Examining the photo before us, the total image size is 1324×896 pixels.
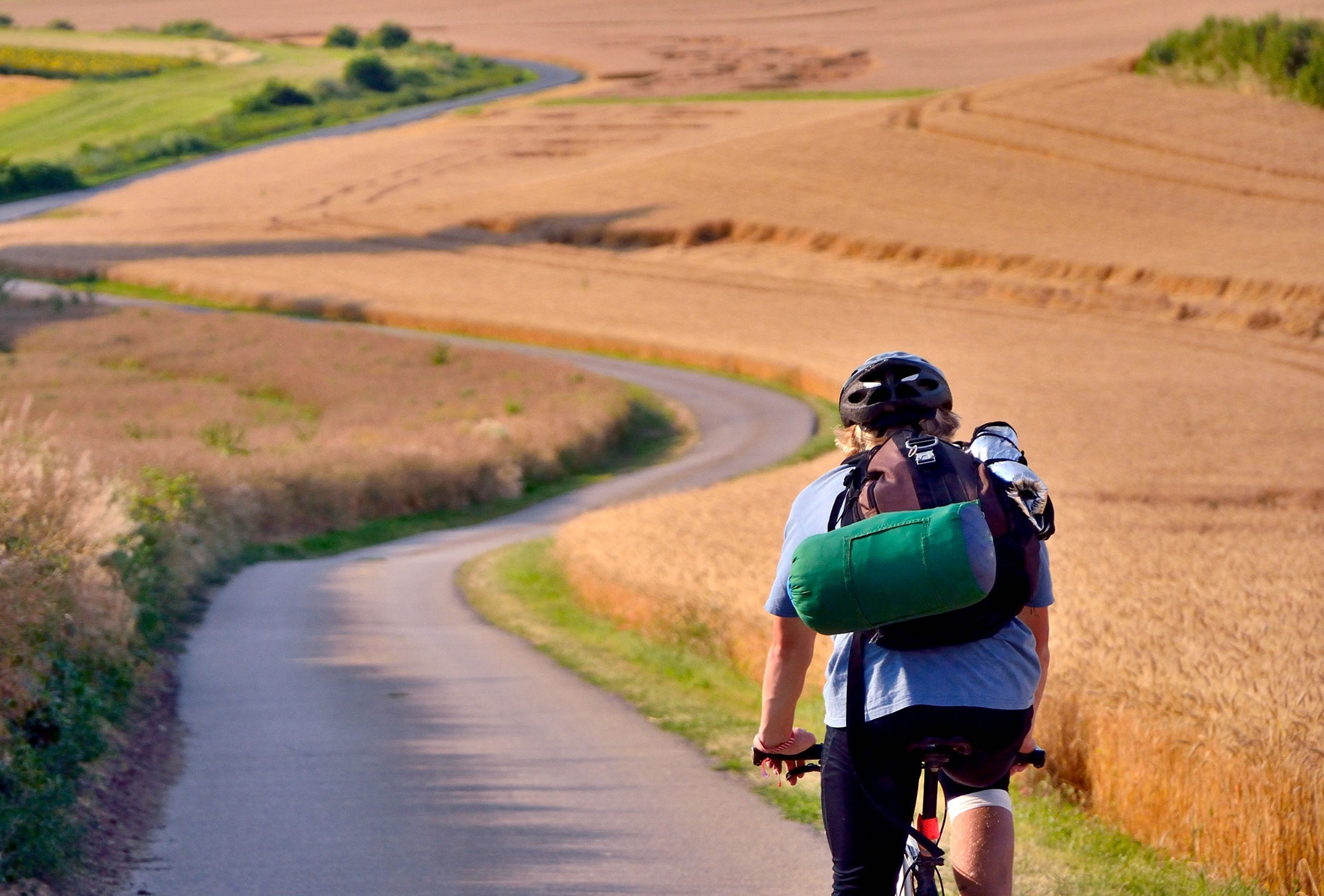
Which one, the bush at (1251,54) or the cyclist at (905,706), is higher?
the bush at (1251,54)

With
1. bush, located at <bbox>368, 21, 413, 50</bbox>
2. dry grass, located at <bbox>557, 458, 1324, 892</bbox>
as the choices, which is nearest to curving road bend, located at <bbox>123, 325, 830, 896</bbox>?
dry grass, located at <bbox>557, 458, 1324, 892</bbox>

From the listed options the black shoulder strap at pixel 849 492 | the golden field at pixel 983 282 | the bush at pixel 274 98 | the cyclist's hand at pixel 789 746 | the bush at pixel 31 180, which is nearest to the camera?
the black shoulder strap at pixel 849 492

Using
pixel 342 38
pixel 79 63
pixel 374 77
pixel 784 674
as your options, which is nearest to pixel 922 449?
pixel 784 674

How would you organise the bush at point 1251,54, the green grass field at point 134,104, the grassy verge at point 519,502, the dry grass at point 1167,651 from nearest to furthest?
the dry grass at point 1167,651
the grassy verge at point 519,502
the bush at point 1251,54
the green grass field at point 134,104

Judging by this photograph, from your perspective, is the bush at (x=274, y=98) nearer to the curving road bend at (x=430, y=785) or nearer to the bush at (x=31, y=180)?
the bush at (x=31, y=180)

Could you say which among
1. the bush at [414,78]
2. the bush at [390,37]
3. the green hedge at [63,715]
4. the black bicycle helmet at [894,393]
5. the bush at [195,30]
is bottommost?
the green hedge at [63,715]

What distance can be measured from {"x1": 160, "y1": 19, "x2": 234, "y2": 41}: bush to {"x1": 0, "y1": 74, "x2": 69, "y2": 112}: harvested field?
23834 mm

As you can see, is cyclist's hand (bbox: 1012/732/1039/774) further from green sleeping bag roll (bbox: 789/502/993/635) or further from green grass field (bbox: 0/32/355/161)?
green grass field (bbox: 0/32/355/161)

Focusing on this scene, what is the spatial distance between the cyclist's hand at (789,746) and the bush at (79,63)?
116325mm

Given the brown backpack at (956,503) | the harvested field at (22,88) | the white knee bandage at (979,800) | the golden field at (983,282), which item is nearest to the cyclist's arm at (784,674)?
the brown backpack at (956,503)

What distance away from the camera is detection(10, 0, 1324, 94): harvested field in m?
92.2

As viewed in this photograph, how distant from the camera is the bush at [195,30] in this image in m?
130

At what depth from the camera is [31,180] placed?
90.3m

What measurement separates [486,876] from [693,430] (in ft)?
116
